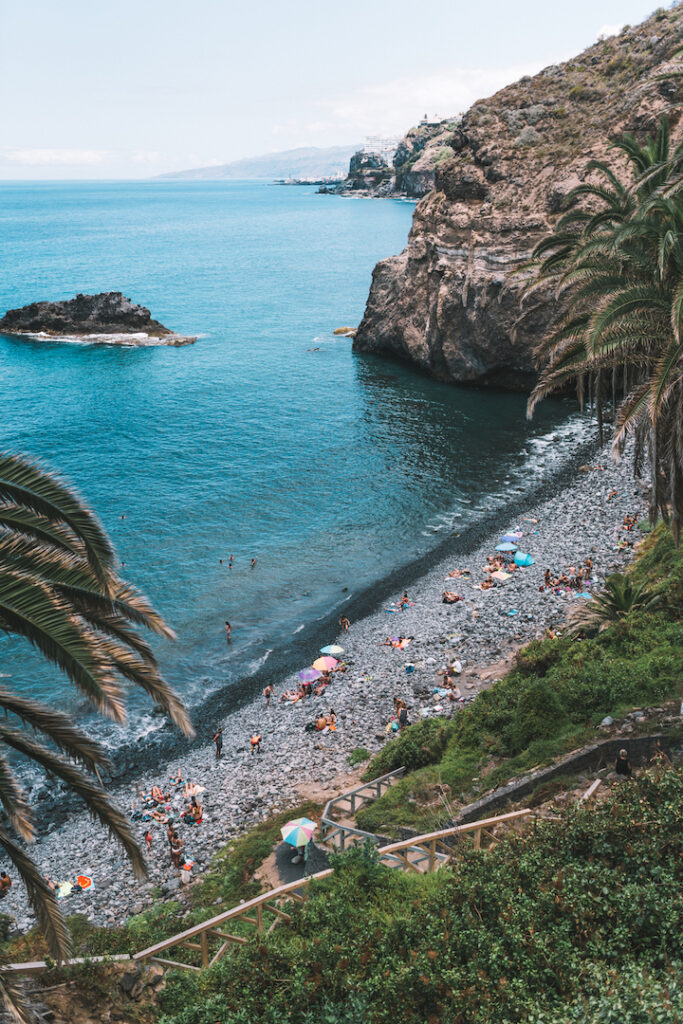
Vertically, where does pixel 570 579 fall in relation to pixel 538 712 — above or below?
below

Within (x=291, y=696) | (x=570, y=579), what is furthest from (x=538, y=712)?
(x=570, y=579)

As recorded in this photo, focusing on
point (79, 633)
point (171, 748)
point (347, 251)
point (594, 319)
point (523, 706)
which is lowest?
point (171, 748)

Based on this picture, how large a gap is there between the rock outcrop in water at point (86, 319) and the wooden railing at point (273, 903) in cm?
7832

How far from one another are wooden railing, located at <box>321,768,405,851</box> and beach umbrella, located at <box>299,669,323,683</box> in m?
8.73

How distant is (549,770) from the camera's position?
1451cm

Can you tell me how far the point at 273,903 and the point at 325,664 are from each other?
16988 millimetres

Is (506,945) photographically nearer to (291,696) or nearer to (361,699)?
(361,699)

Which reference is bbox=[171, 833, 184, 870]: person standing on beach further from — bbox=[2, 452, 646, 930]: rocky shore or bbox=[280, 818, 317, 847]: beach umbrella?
bbox=[280, 818, 317, 847]: beach umbrella

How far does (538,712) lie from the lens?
1669 cm

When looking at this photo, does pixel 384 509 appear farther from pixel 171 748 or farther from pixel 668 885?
pixel 668 885

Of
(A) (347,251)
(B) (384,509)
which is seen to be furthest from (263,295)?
(B) (384,509)

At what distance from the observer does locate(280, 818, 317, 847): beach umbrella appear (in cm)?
1702

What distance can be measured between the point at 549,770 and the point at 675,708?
9.50 ft

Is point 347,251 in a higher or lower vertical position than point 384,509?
higher
